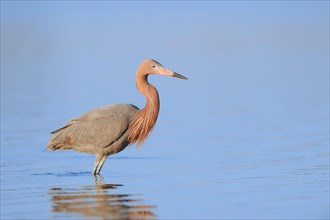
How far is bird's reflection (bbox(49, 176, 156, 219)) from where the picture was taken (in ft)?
33.2

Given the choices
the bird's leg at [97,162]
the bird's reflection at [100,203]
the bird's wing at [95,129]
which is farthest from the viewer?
the bird's wing at [95,129]

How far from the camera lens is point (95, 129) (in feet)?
44.0

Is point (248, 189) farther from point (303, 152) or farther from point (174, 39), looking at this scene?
point (174, 39)

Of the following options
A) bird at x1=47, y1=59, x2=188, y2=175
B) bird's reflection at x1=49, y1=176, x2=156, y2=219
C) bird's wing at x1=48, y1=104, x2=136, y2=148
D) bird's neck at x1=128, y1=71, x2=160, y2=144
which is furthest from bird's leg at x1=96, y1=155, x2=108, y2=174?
bird's reflection at x1=49, y1=176, x2=156, y2=219

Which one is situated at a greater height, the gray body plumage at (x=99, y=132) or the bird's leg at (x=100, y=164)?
the gray body plumage at (x=99, y=132)

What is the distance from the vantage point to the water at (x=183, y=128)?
10.7 metres

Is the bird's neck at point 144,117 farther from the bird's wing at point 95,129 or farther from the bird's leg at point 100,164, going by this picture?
the bird's leg at point 100,164

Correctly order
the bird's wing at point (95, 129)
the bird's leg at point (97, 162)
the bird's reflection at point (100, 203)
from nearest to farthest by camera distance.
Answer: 1. the bird's reflection at point (100, 203)
2. the bird's leg at point (97, 162)
3. the bird's wing at point (95, 129)

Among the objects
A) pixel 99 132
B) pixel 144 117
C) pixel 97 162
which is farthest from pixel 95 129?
pixel 144 117

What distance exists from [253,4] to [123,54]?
33362mm

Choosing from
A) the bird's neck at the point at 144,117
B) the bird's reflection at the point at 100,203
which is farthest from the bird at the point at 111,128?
the bird's reflection at the point at 100,203

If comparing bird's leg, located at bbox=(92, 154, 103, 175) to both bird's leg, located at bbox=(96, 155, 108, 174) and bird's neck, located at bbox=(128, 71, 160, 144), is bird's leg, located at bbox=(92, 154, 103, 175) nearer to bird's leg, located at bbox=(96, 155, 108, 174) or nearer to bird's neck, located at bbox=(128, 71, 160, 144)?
bird's leg, located at bbox=(96, 155, 108, 174)

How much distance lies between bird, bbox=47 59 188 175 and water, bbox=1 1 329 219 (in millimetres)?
308

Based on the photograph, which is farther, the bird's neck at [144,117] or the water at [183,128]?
the bird's neck at [144,117]
